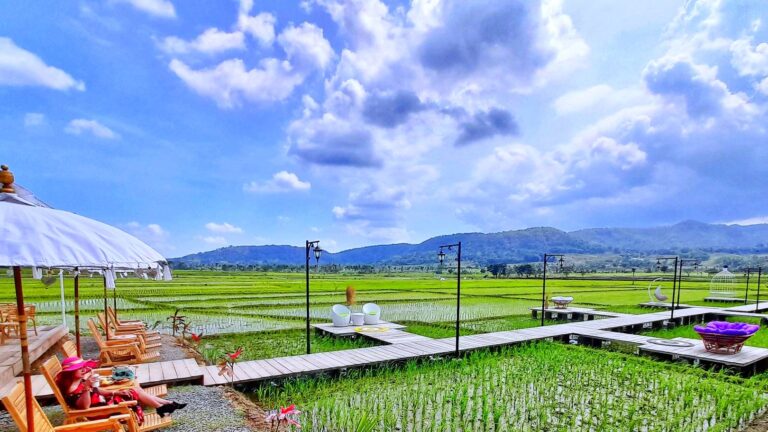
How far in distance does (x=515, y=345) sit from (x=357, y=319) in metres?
5.14

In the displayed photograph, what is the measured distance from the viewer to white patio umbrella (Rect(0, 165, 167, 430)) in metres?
2.72

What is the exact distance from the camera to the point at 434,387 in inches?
287

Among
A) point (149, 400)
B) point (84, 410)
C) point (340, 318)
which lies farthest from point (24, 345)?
point (340, 318)

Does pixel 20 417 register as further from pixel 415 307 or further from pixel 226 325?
pixel 415 307

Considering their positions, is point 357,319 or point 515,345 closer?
point 515,345

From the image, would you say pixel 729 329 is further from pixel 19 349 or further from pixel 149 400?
pixel 19 349

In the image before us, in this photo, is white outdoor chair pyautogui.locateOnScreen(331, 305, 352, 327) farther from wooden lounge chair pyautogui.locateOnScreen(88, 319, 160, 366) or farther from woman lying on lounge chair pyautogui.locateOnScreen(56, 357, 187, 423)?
woman lying on lounge chair pyautogui.locateOnScreen(56, 357, 187, 423)

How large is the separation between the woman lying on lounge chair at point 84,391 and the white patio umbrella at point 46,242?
0.97m

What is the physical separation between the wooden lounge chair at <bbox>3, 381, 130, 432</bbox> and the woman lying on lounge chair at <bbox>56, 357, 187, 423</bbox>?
49 centimetres

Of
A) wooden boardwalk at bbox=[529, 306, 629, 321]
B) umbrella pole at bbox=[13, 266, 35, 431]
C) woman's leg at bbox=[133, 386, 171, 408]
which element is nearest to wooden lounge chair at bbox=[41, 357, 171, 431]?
woman's leg at bbox=[133, 386, 171, 408]

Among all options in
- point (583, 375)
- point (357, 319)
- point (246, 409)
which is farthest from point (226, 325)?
point (583, 375)

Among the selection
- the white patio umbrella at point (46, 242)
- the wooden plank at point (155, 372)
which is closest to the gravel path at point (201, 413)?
the wooden plank at point (155, 372)

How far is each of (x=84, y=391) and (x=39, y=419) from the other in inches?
24.7

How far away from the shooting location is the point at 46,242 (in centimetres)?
288
